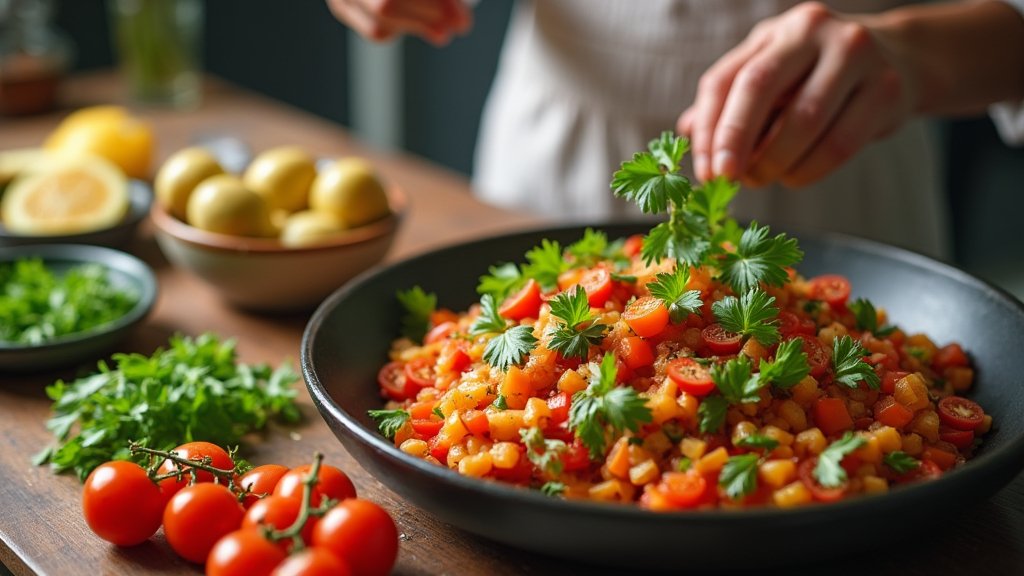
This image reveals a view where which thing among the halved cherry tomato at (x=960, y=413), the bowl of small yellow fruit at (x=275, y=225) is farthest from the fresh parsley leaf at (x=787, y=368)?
the bowl of small yellow fruit at (x=275, y=225)

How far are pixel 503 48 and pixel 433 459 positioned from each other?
3.76 metres

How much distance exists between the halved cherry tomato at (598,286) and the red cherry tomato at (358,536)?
1.48ft

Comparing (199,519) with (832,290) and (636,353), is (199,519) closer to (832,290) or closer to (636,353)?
(636,353)

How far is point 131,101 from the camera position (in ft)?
12.1

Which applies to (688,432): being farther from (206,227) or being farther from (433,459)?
(206,227)

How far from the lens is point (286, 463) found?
1.64m

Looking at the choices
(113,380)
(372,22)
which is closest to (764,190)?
(372,22)

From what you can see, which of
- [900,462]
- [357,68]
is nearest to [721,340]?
[900,462]

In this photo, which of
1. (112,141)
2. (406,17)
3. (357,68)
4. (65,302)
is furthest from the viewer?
(357,68)

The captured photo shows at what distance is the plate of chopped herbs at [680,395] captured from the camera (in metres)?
1.19

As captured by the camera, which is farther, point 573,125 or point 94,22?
point 94,22

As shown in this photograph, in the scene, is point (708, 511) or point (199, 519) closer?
point (708, 511)

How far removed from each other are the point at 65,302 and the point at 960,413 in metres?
1.53

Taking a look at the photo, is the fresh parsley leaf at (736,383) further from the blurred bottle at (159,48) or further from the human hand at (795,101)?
the blurred bottle at (159,48)
